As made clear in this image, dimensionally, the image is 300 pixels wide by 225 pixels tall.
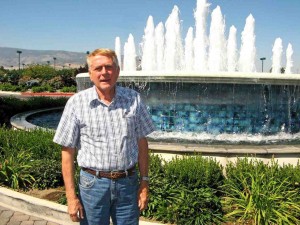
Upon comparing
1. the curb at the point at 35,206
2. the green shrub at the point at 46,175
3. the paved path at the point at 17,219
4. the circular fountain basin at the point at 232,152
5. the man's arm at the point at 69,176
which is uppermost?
the man's arm at the point at 69,176

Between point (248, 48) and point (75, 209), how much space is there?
1863cm

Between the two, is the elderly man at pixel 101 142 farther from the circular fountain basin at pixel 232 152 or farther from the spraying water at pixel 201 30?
the spraying water at pixel 201 30

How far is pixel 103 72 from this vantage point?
3.03 m

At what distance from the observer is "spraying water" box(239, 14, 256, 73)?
19766mm

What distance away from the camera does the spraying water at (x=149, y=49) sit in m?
21.0

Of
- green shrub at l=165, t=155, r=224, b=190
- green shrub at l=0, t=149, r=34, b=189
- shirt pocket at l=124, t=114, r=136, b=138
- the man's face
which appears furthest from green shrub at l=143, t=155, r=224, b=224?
the man's face

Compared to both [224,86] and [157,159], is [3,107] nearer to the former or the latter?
[224,86]

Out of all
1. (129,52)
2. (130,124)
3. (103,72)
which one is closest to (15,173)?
(130,124)

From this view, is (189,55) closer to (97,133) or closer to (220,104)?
(220,104)

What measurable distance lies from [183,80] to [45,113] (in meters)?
9.01

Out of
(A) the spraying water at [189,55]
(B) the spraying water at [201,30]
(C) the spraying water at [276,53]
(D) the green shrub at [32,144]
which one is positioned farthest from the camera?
(C) the spraying water at [276,53]

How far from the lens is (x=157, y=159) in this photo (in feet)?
21.0

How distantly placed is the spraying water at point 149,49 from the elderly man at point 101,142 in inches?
700

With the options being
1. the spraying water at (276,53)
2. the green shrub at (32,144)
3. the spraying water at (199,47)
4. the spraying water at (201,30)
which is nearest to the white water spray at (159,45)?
the spraying water at (199,47)
